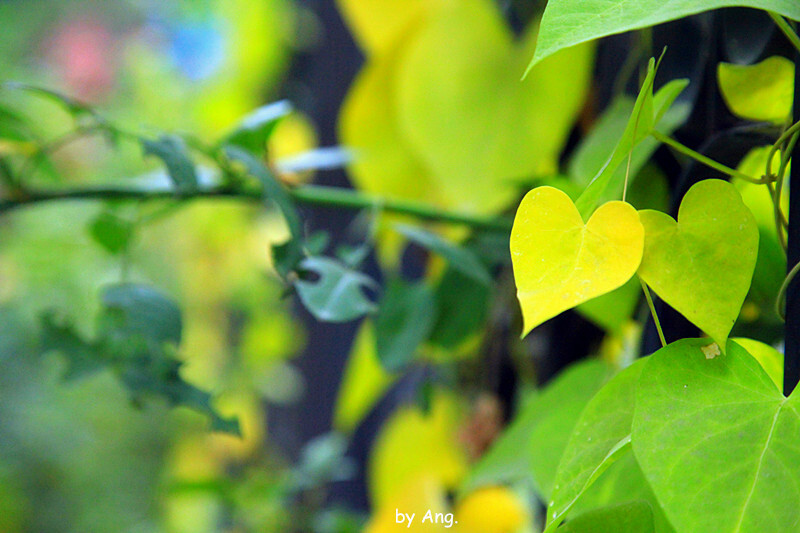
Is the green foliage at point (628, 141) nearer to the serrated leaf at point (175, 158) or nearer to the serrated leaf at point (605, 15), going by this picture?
the serrated leaf at point (605, 15)

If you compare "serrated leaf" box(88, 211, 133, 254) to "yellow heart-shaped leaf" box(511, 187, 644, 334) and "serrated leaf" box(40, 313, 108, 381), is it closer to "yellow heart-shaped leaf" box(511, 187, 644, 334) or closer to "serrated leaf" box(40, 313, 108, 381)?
"serrated leaf" box(40, 313, 108, 381)

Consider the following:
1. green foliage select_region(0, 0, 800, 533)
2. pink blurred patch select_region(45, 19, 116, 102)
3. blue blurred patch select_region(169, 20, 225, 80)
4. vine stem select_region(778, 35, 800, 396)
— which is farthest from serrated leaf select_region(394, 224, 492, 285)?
pink blurred patch select_region(45, 19, 116, 102)

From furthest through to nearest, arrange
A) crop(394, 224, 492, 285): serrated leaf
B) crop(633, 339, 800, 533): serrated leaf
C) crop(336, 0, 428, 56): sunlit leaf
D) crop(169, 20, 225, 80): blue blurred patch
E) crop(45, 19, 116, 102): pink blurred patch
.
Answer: crop(45, 19, 116, 102): pink blurred patch → crop(169, 20, 225, 80): blue blurred patch → crop(336, 0, 428, 56): sunlit leaf → crop(394, 224, 492, 285): serrated leaf → crop(633, 339, 800, 533): serrated leaf

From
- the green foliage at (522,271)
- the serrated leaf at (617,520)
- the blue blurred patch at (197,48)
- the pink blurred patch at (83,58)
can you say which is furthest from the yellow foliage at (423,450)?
the pink blurred patch at (83,58)

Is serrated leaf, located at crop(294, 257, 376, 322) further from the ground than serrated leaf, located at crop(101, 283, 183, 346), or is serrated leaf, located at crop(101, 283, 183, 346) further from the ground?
serrated leaf, located at crop(101, 283, 183, 346)

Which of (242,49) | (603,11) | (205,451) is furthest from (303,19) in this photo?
(603,11)

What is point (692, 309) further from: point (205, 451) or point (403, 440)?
point (205, 451)
